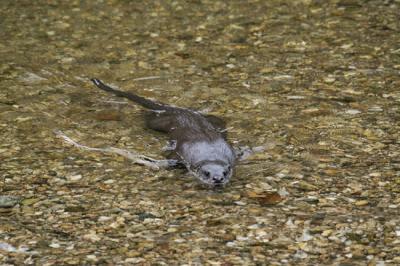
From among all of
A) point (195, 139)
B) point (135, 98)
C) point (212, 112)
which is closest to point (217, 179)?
point (195, 139)

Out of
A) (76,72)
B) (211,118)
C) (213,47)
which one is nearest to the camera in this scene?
(211,118)

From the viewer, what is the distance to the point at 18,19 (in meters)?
11.7

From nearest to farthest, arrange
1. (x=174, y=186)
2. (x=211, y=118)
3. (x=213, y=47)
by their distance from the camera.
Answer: (x=174, y=186), (x=211, y=118), (x=213, y=47)

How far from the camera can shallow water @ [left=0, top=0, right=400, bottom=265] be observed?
20.8 ft

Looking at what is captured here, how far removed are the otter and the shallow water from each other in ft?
0.44

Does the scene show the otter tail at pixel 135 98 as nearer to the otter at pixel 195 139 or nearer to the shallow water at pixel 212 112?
the otter at pixel 195 139

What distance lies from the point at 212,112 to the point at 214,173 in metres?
1.91

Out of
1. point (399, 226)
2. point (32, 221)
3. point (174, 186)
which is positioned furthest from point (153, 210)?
point (399, 226)

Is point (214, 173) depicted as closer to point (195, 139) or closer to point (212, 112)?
point (195, 139)

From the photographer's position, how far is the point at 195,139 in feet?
25.5

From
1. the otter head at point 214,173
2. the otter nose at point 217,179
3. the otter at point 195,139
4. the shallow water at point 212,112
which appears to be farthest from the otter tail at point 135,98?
the otter nose at point 217,179

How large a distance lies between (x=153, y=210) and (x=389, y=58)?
4.63 meters

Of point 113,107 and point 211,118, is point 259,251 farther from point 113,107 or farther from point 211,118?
point 113,107

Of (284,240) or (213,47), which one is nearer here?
(284,240)
